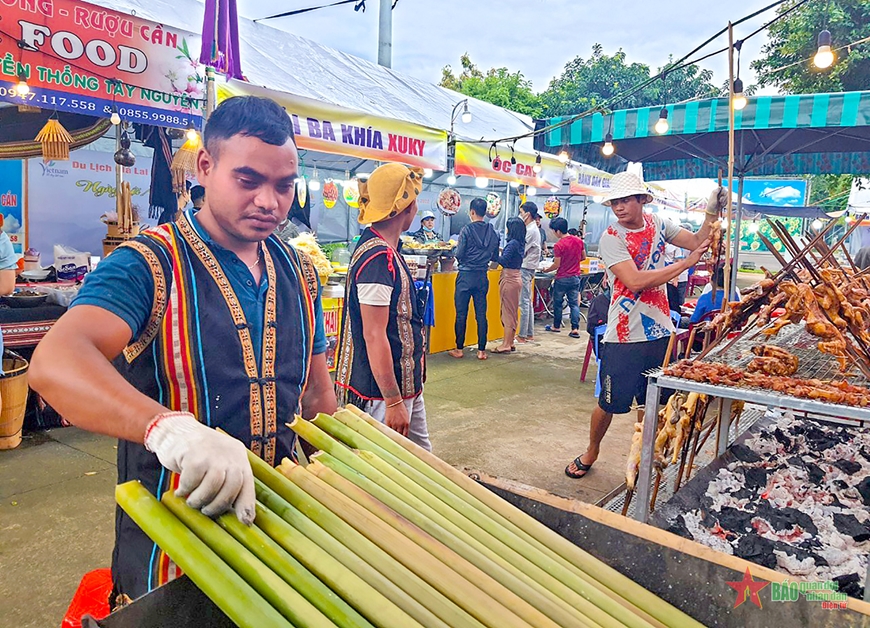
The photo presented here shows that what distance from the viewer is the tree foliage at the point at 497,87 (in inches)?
1153

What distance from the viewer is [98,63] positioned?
4.84 metres

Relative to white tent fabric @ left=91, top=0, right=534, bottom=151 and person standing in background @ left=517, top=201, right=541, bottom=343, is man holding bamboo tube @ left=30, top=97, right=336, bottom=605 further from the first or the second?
person standing in background @ left=517, top=201, right=541, bottom=343

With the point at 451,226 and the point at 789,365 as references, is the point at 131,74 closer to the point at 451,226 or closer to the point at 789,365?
the point at 789,365

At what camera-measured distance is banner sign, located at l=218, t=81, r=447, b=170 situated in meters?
5.09

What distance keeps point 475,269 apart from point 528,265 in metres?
1.54

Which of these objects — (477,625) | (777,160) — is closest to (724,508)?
(477,625)

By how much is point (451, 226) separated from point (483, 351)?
34.2 feet

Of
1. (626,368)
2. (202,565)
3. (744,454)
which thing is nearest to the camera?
(202,565)

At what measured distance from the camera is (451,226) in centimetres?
1847

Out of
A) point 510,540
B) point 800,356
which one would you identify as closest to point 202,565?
point 510,540

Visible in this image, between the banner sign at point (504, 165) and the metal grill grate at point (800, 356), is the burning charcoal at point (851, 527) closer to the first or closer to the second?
the metal grill grate at point (800, 356)

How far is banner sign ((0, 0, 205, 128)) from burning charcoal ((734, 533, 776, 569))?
5.35m

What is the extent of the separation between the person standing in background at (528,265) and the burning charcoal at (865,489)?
643 centimetres

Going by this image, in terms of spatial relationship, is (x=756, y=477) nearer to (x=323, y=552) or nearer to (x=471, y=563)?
(x=471, y=563)
